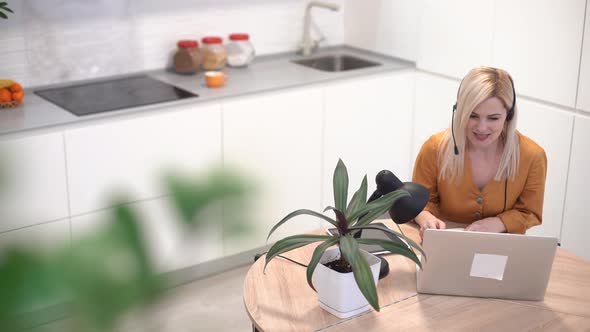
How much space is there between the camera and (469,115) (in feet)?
6.97

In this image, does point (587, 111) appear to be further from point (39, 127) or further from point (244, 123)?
point (39, 127)

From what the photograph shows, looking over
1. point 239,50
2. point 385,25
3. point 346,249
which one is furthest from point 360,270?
point 385,25

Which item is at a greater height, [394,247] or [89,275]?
[89,275]

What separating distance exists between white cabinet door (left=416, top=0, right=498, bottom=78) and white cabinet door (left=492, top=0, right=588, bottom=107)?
0.07 metres

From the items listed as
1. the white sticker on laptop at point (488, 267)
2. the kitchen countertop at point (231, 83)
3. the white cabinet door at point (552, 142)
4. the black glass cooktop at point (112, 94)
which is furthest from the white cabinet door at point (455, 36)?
the white sticker on laptop at point (488, 267)

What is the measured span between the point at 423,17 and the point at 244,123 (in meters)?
1.14

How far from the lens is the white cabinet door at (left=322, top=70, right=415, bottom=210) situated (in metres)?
3.58

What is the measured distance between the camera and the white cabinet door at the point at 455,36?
3.42 metres

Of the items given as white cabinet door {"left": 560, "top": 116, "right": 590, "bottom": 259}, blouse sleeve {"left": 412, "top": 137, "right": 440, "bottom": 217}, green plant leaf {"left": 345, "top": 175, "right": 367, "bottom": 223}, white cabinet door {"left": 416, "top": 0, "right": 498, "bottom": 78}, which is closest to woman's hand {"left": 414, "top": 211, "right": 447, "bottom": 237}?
blouse sleeve {"left": 412, "top": 137, "right": 440, "bottom": 217}

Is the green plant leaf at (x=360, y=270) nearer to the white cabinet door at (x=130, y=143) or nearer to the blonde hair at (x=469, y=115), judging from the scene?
the blonde hair at (x=469, y=115)

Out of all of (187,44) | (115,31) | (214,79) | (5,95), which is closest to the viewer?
(5,95)

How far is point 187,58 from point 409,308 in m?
2.15

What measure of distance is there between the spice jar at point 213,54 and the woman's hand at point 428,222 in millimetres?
1765

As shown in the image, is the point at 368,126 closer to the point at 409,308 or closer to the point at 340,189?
the point at 409,308
